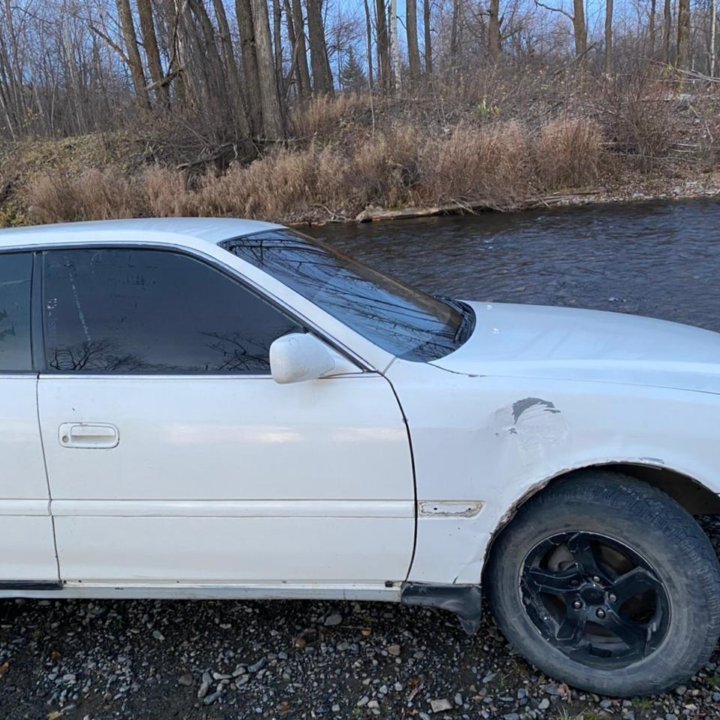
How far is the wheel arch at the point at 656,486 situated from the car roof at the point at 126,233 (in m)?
1.51

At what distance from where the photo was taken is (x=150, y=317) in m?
2.47

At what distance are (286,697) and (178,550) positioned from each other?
0.67 m

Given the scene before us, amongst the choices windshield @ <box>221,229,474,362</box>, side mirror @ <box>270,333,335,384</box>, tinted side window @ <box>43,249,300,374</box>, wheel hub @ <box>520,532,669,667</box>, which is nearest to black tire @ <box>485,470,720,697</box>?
wheel hub @ <box>520,532,669,667</box>

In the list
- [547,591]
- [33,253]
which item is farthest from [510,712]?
[33,253]

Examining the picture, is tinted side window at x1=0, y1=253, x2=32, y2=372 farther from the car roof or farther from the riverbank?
the riverbank

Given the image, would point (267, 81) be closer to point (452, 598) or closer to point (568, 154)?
point (568, 154)

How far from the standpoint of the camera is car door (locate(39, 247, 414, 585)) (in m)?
2.25

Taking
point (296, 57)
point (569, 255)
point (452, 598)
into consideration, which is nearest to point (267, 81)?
point (296, 57)

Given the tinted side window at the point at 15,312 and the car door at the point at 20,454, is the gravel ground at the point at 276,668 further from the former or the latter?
the tinted side window at the point at 15,312

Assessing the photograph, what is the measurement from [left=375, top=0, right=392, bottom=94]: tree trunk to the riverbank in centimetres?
641

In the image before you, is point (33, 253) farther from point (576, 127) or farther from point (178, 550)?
point (576, 127)

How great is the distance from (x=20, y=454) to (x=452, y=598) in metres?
1.64

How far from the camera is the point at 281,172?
1603 centimetres

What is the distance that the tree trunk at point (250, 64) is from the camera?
19.7 meters
